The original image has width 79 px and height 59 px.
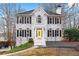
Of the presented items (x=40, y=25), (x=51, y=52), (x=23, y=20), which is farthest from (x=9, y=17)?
(x=51, y=52)

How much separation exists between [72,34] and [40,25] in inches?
12.0

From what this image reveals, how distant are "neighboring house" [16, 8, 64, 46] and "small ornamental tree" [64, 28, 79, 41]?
47mm

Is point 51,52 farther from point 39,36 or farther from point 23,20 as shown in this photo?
point 23,20

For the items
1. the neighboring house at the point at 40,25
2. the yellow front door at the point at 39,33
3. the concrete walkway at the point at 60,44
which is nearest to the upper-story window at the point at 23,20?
the neighboring house at the point at 40,25

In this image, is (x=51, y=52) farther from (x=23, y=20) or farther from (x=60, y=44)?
(x=23, y=20)

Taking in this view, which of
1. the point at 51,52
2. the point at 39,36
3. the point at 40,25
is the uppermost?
the point at 40,25

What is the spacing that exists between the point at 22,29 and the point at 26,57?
0.26m

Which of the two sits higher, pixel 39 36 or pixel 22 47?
pixel 39 36

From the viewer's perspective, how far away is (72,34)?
4797mm

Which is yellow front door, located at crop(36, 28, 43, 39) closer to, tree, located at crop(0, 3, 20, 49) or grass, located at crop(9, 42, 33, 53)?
grass, located at crop(9, 42, 33, 53)

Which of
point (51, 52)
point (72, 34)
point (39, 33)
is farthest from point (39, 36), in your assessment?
point (72, 34)

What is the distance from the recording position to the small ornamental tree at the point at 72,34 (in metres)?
4.79

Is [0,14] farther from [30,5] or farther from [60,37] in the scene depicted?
[60,37]

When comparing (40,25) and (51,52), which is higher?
(40,25)
